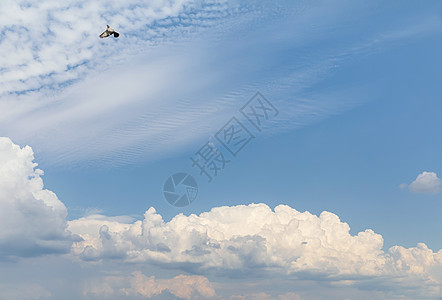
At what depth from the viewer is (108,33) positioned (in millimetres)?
88000

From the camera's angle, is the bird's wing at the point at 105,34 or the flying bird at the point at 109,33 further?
the bird's wing at the point at 105,34

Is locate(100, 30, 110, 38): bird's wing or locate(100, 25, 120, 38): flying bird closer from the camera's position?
locate(100, 25, 120, 38): flying bird

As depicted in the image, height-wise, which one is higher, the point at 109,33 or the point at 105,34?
the point at 109,33
